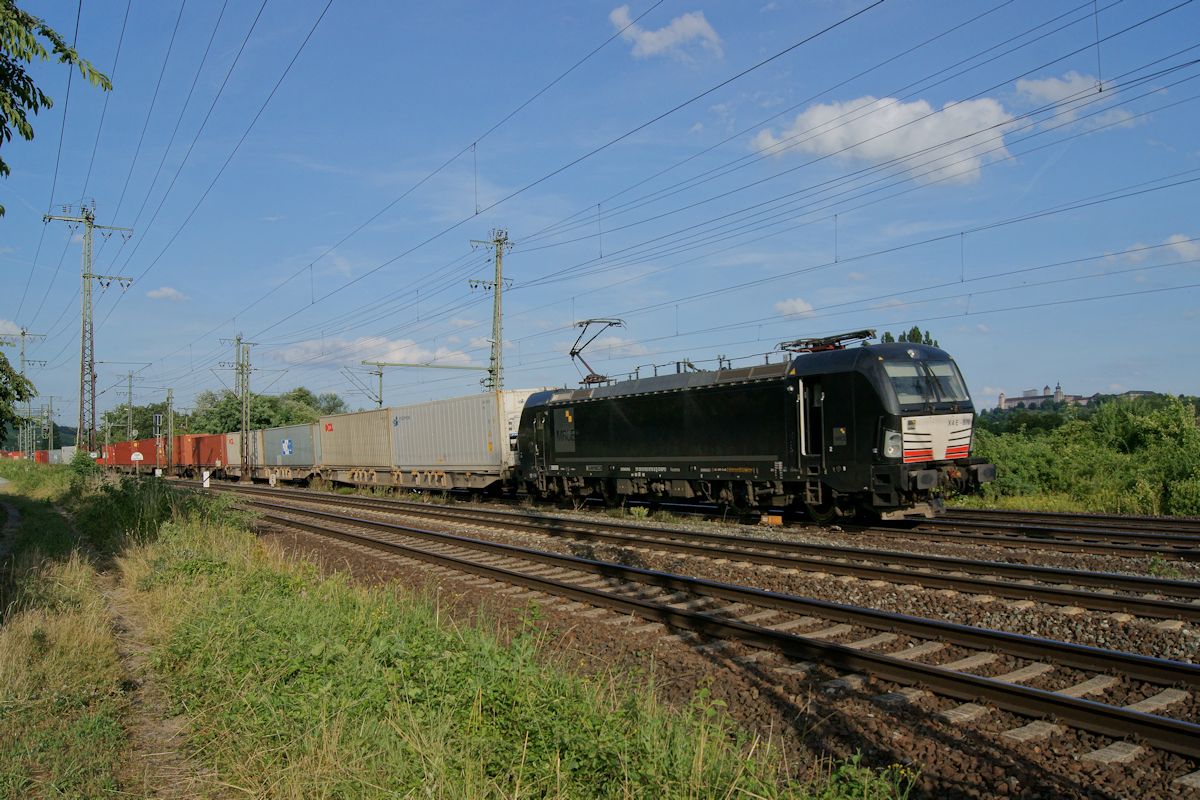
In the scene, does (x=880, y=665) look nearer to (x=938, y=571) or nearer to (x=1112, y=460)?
(x=938, y=571)

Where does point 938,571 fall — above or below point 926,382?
below

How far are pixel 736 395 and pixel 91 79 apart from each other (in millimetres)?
12495

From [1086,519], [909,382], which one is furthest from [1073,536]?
[909,382]

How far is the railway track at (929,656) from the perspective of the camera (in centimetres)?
520

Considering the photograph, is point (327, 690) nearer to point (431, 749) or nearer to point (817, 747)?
point (431, 749)

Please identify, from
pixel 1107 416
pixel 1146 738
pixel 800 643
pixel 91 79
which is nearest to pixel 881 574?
pixel 800 643

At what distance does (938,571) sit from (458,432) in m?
19.4

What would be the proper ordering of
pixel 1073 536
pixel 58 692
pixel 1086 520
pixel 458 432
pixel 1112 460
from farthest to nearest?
pixel 458 432, pixel 1112 460, pixel 1086 520, pixel 1073 536, pixel 58 692

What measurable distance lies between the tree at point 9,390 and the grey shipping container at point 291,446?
31814 millimetres

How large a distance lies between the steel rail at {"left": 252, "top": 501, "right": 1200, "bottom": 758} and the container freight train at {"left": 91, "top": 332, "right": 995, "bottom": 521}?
5.56 meters

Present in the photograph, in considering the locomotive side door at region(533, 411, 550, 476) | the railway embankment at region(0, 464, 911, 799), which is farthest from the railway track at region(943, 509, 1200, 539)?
the railway embankment at region(0, 464, 911, 799)

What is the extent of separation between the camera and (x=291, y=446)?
43.2m

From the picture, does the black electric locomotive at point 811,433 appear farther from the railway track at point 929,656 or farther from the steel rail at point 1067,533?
the railway track at point 929,656

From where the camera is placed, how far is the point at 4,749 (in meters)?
5.17
